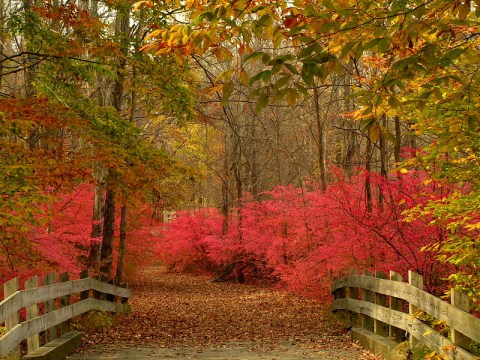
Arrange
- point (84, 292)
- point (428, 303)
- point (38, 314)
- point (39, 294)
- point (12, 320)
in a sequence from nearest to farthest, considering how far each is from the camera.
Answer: point (12, 320), point (428, 303), point (39, 294), point (38, 314), point (84, 292)

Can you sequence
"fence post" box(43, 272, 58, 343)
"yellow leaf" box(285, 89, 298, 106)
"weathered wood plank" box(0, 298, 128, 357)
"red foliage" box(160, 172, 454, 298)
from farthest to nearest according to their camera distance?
"red foliage" box(160, 172, 454, 298) < "fence post" box(43, 272, 58, 343) < "weathered wood plank" box(0, 298, 128, 357) < "yellow leaf" box(285, 89, 298, 106)

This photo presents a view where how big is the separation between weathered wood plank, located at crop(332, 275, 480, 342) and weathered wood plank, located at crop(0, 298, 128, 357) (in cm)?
405

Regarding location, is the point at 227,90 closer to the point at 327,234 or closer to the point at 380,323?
the point at 380,323

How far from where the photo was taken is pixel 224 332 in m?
10.2

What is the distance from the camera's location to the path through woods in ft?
25.2

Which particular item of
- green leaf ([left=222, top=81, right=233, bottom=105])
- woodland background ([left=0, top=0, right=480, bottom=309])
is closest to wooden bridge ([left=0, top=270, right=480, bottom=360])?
woodland background ([left=0, top=0, right=480, bottom=309])

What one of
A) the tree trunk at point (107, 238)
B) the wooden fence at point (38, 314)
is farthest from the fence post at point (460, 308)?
the tree trunk at point (107, 238)

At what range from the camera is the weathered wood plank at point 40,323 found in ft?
16.2

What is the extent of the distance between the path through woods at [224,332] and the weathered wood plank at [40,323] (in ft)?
1.80

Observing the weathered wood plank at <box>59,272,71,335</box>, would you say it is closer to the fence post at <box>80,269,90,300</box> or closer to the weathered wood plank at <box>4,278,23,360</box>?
the fence post at <box>80,269,90,300</box>

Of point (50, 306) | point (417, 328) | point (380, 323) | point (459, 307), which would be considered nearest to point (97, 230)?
point (50, 306)

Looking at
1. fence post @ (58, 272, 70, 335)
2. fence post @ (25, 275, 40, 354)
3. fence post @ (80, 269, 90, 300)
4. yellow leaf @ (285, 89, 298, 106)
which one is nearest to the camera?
yellow leaf @ (285, 89, 298, 106)

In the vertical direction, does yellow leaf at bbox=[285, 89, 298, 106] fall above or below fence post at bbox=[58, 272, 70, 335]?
above

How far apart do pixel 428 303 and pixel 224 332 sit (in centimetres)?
546
